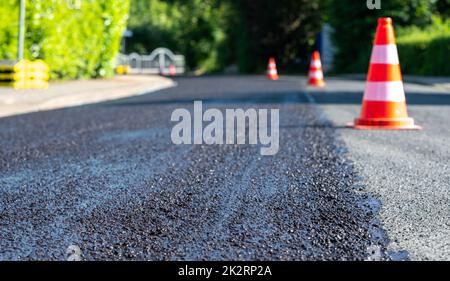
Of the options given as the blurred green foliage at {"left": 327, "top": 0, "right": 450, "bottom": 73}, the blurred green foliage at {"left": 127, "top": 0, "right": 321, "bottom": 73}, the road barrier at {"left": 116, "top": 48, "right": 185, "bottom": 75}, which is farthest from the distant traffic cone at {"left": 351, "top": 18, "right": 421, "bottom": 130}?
the road barrier at {"left": 116, "top": 48, "right": 185, "bottom": 75}

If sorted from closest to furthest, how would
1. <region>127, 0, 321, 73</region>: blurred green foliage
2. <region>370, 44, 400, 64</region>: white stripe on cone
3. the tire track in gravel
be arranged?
the tire track in gravel → <region>370, 44, 400, 64</region>: white stripe on cone → <region>127, 0, 321, 73</region>: blurred green foliage

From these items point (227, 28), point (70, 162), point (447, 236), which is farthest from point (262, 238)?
point (227, 28)

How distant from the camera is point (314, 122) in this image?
8.56m

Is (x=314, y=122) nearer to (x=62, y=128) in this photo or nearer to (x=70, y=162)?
(x=62, y=128)

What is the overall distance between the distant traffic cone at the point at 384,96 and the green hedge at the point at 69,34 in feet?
36.1

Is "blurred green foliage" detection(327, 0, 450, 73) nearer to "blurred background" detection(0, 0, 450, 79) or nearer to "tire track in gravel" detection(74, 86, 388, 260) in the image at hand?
"blurred background" detection(0, 0, 450, 79)

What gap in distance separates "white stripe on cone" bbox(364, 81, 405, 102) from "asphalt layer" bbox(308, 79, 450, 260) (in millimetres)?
473

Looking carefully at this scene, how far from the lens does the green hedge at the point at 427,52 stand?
25.5 meters

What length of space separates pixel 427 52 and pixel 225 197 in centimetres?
Result: 2436

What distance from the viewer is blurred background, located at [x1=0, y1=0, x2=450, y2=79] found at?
59.2ft

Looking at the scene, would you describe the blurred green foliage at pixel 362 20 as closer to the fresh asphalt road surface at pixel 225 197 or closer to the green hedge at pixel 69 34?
the green hedge at pixel 69 34

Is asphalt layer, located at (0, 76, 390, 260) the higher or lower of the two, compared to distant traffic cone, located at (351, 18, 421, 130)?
lower

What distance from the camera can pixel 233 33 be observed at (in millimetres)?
49438

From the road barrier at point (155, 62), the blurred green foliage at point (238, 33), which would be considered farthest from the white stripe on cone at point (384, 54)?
the road barrier at point (155, 62)
